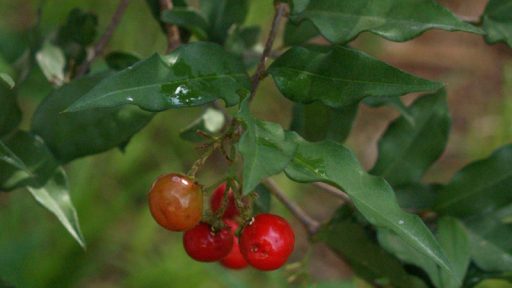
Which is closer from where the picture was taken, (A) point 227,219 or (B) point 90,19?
(A) point 227,219

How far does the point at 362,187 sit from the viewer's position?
0.89m

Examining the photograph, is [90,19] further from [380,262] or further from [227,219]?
[380,262]

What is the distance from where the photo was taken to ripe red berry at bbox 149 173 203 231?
0.94 metres

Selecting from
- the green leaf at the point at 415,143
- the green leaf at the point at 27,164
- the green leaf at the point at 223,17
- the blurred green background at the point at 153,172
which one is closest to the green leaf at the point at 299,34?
the green leaf at the point at 223,17

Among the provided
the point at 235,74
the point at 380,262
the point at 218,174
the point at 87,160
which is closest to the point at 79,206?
the point at 87,160

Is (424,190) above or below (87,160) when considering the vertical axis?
above

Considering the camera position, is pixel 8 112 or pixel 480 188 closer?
pixel 8 112

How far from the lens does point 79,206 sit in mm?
2611

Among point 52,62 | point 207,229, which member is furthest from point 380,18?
point 52,62

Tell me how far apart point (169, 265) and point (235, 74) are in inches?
64.7

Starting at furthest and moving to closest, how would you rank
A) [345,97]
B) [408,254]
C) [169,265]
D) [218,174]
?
[218,174]
[169,265]
[408,254]
[345,97]

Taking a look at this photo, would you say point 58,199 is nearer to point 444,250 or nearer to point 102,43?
point 102,43

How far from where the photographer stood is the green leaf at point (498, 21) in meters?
1.16

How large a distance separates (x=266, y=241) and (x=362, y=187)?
0.48 feet
